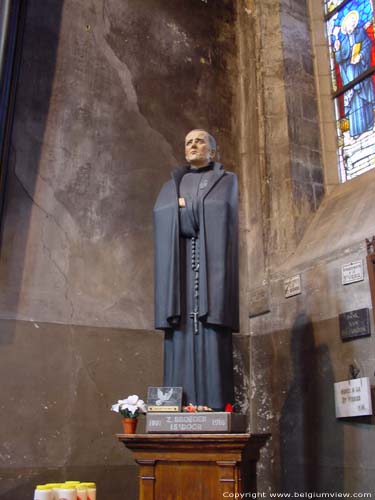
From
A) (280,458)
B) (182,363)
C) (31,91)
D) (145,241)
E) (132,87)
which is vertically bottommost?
(280,458)

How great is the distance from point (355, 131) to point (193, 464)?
397 cm

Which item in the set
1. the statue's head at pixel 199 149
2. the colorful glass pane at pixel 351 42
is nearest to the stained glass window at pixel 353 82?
the colorful glass pane at pixel 351 42

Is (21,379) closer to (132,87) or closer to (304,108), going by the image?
(132,87)

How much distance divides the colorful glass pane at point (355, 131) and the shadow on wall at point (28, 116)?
9.72 ft

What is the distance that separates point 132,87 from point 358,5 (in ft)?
8.28

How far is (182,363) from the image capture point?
3.58 meters

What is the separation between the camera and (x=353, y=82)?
19.5 feet

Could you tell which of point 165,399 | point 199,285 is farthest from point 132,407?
point 199,285

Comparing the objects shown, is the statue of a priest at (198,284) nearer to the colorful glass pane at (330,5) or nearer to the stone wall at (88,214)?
the stone wall at (88,214)

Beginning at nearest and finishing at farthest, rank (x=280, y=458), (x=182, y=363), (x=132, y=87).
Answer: (x=182, y=363) → (x=280, y=458) → (x=132, y=87)

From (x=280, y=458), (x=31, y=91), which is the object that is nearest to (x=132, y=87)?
(x=31, y=91)

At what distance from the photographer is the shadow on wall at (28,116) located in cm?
483

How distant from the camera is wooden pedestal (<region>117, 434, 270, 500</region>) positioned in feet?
9.86

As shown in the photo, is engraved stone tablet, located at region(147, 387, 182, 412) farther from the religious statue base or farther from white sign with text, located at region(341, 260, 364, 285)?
white sign with text, located at region(341, 260, 364, 285)
